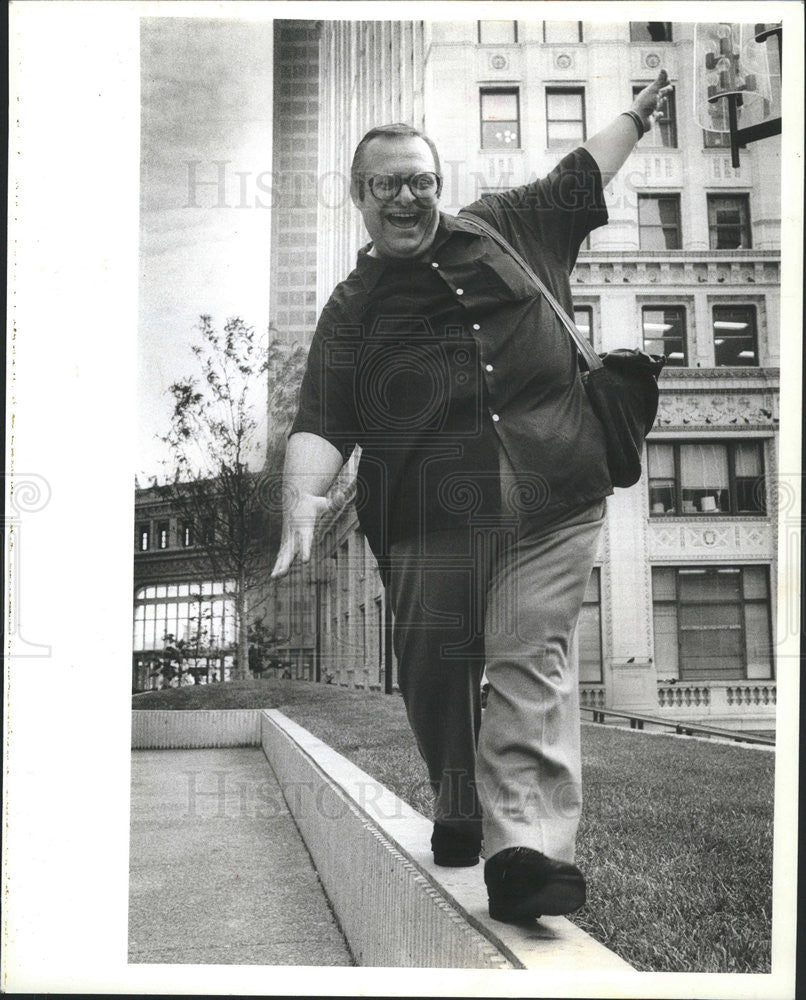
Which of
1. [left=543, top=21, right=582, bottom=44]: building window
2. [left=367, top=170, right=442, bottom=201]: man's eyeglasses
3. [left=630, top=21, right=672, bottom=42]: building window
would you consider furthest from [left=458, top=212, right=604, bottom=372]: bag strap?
[left=630, top=21, right=672, bottom=42]: building window

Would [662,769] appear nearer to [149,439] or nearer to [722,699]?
[722,699]

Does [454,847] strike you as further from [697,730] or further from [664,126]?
[664,126]

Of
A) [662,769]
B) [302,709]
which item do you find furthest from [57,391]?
[662,769]

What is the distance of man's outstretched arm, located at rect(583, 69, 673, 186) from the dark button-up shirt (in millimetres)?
42

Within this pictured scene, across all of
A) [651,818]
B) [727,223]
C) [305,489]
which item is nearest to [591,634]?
[651,818]

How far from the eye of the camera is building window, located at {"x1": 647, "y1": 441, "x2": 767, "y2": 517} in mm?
3342

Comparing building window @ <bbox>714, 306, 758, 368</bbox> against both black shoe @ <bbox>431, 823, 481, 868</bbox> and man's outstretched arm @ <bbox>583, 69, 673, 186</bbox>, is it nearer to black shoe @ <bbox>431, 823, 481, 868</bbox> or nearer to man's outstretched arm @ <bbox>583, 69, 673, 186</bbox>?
man's outstretched arm @ <bbox>583, 69, 673, 186</bbox>

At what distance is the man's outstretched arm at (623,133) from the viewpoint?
332 cm

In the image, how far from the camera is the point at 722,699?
3.34 m

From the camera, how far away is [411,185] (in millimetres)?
3238

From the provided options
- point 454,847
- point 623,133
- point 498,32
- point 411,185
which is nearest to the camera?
point 454,847

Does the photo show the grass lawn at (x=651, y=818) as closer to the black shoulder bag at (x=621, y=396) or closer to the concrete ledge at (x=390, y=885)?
the concrete ledge at (x=390, y=885)

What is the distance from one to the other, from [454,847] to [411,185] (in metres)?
1.92

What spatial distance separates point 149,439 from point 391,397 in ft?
2.62
